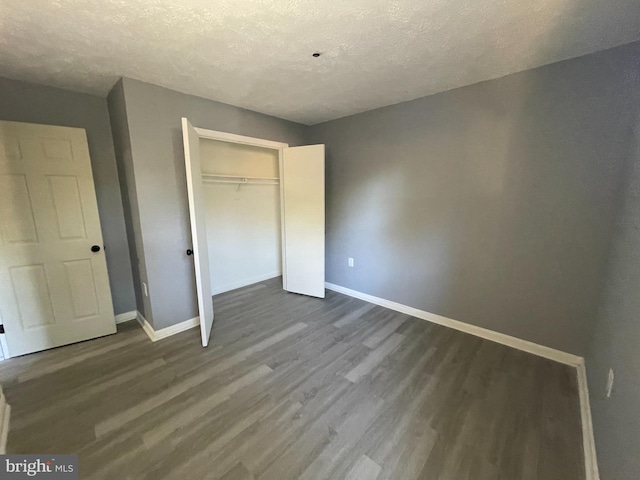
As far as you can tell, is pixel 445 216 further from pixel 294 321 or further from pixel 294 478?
pixel 294 478

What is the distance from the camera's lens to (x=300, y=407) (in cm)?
170

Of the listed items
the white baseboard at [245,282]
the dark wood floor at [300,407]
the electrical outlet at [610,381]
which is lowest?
the dark wood floor at [300,407]

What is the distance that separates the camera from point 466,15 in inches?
54.6

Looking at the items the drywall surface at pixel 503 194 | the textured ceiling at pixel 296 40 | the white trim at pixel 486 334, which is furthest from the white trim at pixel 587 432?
the textured ceiling at pixel 296 40

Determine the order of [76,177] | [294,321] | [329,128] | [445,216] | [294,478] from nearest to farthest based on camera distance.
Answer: [294,478], [76,177], [445,216], [294,321], [329,128]

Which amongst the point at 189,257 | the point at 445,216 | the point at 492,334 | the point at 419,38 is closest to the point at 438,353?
the point at 492,334

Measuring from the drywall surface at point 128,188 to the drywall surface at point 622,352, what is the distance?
3206 mm

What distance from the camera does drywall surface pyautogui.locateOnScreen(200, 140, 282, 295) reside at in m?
3.44

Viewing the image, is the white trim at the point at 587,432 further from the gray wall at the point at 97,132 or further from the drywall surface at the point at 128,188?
the gray wall at the point at 97,132

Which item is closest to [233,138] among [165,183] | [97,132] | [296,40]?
[165,183]

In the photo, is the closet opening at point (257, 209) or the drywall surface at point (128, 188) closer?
the drywall surface at point (128, 188)

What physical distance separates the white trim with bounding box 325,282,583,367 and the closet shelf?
218cm

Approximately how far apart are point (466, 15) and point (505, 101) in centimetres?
108

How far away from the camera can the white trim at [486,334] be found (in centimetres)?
212
